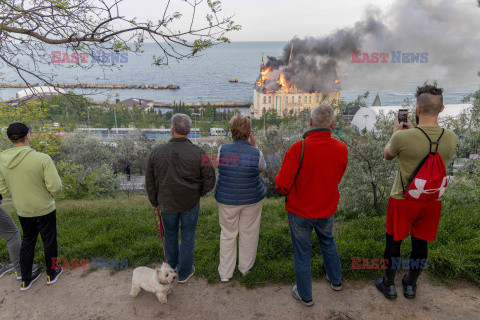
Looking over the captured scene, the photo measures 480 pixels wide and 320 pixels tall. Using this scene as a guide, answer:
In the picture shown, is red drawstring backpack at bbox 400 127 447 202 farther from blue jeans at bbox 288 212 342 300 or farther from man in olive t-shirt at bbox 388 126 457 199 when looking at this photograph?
blue jeans at bbox 288 212 342 300

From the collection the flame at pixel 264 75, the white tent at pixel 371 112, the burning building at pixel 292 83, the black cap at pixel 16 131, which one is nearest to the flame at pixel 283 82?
the burning building at pixel 292 83

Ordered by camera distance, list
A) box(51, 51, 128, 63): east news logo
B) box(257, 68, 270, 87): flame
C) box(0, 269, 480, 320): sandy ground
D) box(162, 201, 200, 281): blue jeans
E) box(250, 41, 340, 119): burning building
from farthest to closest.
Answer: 1. box(257, 68, 270, 87): flame
2. box(250, 41, 340, 119): burning building
3. box(51, 51, 128, 63): east news logo
4. box(162, 201, 200, 281): blue jeans
5. box(0, 269, 480, 320): sandy ground

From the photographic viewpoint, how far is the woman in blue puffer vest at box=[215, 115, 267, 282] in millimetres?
3156

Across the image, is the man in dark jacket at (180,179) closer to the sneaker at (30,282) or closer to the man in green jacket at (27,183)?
the man in green jacket at (27,183)

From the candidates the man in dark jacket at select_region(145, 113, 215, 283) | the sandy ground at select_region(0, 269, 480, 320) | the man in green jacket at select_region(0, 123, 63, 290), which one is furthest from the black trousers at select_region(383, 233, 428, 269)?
the man in green jacket at select_region(0, 123, 63, 290)

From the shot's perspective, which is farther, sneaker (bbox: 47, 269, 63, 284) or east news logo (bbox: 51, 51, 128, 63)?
east news logo (bbox: 51, 51, 128, 63)

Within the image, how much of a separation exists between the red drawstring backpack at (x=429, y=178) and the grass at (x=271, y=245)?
1.40m

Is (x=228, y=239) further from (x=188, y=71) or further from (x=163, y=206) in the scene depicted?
(x=188, y=71)

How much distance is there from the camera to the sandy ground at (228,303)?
9.61 ft

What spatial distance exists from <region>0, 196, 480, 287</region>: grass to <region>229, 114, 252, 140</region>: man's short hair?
5.98 feet

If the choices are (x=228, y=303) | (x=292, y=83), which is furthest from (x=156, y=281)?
(x=292, y=83)

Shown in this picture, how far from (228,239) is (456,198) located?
5.25m

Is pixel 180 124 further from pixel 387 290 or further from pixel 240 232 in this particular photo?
pixel 387 290

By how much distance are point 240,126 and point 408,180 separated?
1.82 metres
